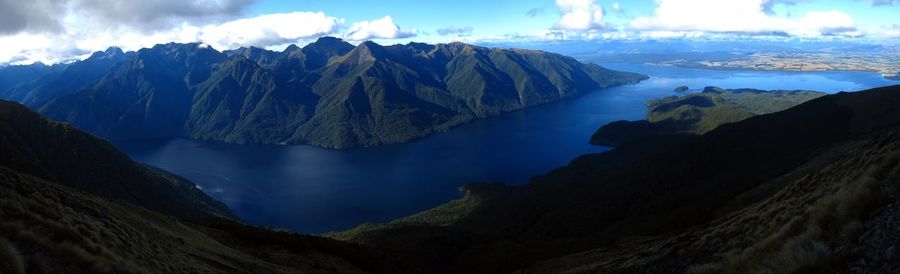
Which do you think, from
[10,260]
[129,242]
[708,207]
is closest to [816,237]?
[10,260]

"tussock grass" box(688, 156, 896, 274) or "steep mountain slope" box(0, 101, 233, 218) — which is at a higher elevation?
"tussock grass" box(688, 156, 896, 274)

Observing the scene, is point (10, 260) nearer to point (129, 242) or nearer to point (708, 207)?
point (129, 242)

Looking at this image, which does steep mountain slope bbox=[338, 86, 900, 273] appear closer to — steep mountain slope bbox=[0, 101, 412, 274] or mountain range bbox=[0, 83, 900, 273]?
mountain range bbox=[0, 83, 900, 273]

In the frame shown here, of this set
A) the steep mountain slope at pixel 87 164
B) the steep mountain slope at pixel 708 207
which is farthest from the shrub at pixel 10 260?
the steep mountain slope at pixel 87 164

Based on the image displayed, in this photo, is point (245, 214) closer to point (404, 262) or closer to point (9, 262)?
point (404, 262)

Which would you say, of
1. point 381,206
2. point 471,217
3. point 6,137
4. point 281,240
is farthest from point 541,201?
point 6,137

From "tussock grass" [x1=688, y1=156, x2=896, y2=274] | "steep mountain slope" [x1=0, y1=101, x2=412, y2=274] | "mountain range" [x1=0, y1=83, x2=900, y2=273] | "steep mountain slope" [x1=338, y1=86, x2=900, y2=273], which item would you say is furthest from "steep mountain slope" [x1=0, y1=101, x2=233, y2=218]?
"tussock grass" [x1=688, y1=156, x2=896, y2=274]

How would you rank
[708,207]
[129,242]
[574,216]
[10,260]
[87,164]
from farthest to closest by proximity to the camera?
[87,164] < [574,216] < [708,207] < [129,242] < [10,260]

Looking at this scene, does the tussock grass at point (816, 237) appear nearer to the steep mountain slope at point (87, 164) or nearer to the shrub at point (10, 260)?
the shrub at point (10, 260)
